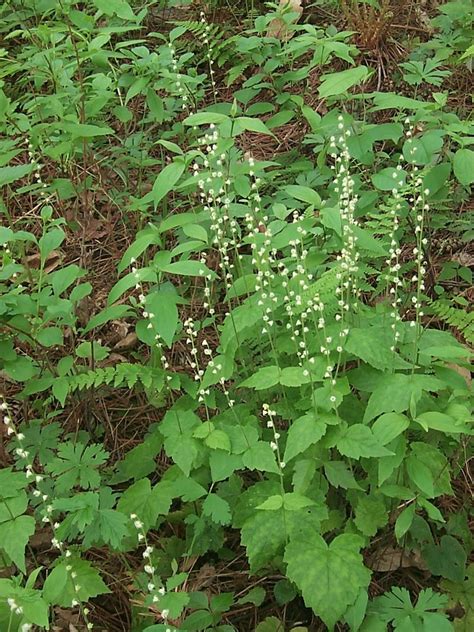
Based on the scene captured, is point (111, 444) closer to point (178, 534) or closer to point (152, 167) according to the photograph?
point (178, 534)

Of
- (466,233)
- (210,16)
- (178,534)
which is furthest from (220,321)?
(210,16)

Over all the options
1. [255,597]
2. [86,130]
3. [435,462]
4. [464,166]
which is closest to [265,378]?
[435,462]

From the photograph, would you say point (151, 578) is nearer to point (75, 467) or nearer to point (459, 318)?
point (75, 467)

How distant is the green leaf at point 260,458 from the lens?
2264 mm

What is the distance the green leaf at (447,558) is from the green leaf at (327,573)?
14.4 inches

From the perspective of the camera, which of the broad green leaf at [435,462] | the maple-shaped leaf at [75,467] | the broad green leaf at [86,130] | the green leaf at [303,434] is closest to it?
the green leaf at [303,434]

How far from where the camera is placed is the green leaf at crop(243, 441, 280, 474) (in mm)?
2264

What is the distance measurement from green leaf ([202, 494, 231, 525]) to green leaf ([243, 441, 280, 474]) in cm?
18

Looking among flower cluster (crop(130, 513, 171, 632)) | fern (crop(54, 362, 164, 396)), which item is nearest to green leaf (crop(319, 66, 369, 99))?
fern (crop(54, 362, 164, 396))

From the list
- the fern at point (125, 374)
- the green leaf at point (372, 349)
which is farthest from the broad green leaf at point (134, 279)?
the green leaf at point (372, 349)

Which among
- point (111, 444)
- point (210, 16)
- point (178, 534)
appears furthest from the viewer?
point (210, 16)

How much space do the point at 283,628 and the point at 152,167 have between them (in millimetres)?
3116

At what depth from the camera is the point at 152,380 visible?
269cm

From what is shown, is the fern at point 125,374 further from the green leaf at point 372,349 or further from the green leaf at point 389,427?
the green leaf at point 389,427
